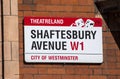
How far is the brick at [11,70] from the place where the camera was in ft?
40.6

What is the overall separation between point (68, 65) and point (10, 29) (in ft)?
4.67

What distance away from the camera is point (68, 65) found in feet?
41.7

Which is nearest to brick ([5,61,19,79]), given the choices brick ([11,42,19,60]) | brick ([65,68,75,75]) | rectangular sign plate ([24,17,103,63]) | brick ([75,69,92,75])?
brick ([11,42,19,60])

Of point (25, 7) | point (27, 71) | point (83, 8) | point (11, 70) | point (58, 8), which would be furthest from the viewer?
point (83, 8)

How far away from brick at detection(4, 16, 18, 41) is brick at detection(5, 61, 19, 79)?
1.61 ft

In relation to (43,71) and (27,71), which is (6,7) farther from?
(43,71)

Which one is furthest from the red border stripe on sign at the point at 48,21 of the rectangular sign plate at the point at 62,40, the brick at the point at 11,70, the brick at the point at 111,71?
the brick at the point at 111,71

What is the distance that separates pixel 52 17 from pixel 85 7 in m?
0.76

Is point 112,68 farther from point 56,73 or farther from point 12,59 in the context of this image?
point 12,59

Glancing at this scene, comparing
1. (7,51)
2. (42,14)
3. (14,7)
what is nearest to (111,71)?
(42,14)

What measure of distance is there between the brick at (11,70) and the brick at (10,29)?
0.49 m

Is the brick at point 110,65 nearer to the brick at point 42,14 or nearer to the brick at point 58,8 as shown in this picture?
the brick at point 58,8

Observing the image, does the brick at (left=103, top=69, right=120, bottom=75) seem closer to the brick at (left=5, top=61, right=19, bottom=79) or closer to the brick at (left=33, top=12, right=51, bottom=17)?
the brick at (left=33, top=12, right=51, bottom=17)

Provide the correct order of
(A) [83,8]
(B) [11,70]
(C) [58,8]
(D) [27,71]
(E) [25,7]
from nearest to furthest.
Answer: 1. (B) [11,70]
2. (D) [27,71]
3. (E) [25,7]
4. (C) [58,8]
5. (A) [83,8]
